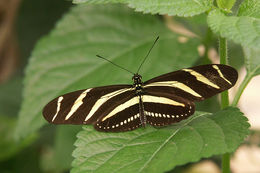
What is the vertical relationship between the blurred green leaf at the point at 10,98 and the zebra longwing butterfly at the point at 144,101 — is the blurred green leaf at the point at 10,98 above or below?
below

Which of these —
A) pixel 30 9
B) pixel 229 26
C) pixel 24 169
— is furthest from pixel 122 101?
pixel 30 9

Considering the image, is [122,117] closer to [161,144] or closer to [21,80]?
[161,144]

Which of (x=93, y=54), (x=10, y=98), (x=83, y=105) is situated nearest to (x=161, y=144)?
(x=83, y=105)

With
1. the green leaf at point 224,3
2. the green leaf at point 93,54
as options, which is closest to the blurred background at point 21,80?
the green leaf at point 93,54

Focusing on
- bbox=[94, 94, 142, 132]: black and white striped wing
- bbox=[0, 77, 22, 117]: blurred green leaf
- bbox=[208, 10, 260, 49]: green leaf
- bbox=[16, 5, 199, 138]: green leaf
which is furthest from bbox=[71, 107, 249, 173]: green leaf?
bbox=[0, 77, 22, 117]: blurred green leaf

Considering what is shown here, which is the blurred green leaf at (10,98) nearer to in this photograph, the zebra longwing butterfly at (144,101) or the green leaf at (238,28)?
the zebra longwing butterfly at (144,101)

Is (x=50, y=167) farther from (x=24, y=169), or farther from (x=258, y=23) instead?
(x=258, y=23)

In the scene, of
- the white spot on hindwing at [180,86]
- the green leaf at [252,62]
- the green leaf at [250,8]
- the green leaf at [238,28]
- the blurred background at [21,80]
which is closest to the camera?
the green leaf at [238,28]
